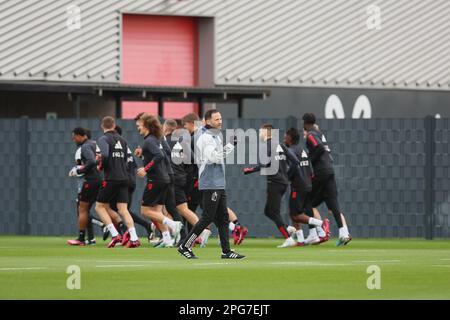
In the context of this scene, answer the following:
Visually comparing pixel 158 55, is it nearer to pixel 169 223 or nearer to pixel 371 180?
pixel 371 180

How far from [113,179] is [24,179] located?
7874 mm

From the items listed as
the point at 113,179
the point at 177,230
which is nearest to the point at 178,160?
the point at 113,179

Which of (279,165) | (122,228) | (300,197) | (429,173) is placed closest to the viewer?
(300,197)

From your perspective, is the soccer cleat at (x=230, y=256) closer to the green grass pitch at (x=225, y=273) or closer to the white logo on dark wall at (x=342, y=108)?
the green grass pitch at (x=225, y=273)

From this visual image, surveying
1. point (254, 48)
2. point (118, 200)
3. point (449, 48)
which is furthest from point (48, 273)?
point (449, 48)

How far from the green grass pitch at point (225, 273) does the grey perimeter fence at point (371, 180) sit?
5477mm

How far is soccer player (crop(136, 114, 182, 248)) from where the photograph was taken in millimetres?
22734

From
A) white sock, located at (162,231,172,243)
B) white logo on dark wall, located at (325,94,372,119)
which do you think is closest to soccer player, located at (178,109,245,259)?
white sock, located at (162,231,172,243)

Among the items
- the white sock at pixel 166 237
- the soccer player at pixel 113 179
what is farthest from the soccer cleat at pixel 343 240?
the soccer player at pixel 113 179

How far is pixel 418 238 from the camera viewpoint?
28891mm

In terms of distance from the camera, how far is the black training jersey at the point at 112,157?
924 inches

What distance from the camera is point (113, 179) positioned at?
23406 millimetres

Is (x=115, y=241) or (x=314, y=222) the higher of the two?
(x=314, y=222)
